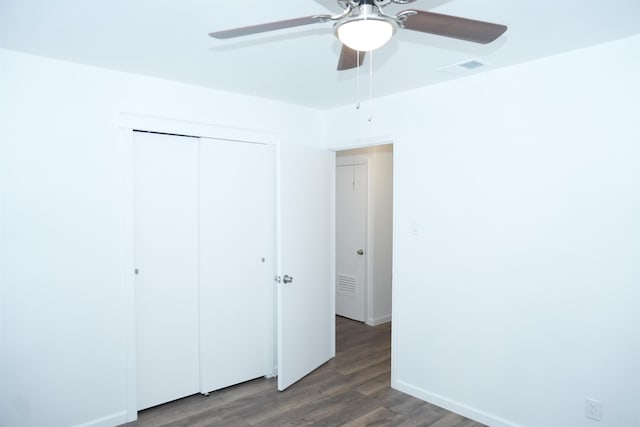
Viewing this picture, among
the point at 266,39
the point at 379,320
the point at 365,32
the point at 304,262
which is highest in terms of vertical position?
the point at 266,39

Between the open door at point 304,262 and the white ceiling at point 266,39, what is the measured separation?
2.63 feet

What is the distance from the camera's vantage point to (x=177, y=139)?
10.1 ft

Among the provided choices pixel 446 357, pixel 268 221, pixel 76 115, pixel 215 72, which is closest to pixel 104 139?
pixel 76 115

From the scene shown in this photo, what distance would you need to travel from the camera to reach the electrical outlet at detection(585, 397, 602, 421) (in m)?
2.32

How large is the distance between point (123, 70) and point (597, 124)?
3.05m

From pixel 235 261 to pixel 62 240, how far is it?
1274 millimetres

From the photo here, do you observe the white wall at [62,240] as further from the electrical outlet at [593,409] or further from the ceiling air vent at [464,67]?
the electrical outlet at [593,409]

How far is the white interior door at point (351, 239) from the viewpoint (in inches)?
199

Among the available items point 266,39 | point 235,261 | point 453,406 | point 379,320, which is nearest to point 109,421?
point 235,261

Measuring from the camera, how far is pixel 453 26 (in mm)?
1429

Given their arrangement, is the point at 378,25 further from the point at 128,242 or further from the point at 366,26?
the point at 128,242

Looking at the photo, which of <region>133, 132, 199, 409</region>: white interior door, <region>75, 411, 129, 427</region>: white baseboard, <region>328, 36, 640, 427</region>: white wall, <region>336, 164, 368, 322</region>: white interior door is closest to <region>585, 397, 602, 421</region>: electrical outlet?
<region>328, 36, 640, 427</region>: white wall

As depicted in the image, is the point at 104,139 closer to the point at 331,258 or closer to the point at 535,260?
the point at 331,258

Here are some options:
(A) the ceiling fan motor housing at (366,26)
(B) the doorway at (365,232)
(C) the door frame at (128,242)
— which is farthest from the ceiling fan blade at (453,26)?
(B) the doorway at (365,232)
